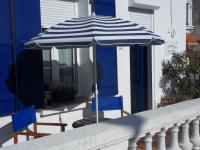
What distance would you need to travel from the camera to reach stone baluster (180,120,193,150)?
10.7 feet

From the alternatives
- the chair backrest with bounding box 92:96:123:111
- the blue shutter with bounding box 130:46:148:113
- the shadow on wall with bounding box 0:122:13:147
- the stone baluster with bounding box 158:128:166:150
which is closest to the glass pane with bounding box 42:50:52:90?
the chair backrest with bounding box 92:96:123:111

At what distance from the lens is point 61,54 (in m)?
6.99

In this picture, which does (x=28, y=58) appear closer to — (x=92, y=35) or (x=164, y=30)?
(x=92, y=35)

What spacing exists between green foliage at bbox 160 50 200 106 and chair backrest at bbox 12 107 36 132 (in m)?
4.88

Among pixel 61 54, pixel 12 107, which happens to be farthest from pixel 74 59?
pixel 12 107

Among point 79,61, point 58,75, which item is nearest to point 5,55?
point 58,75

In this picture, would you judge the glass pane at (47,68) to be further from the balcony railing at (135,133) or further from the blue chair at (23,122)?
the balcony railing at (135,133)

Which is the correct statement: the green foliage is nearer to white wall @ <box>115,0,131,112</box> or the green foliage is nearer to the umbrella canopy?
white wall @ <box>115,0,131,112</box>

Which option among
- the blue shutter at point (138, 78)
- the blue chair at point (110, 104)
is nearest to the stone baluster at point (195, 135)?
the blue chair at point (110, 104)

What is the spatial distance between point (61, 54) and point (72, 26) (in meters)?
1.59

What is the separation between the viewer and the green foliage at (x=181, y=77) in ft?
32.3

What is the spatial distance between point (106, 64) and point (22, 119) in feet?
8.90

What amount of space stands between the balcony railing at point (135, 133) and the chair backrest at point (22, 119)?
2439 mm

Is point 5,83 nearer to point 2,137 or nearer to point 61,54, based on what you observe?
point 2,137
